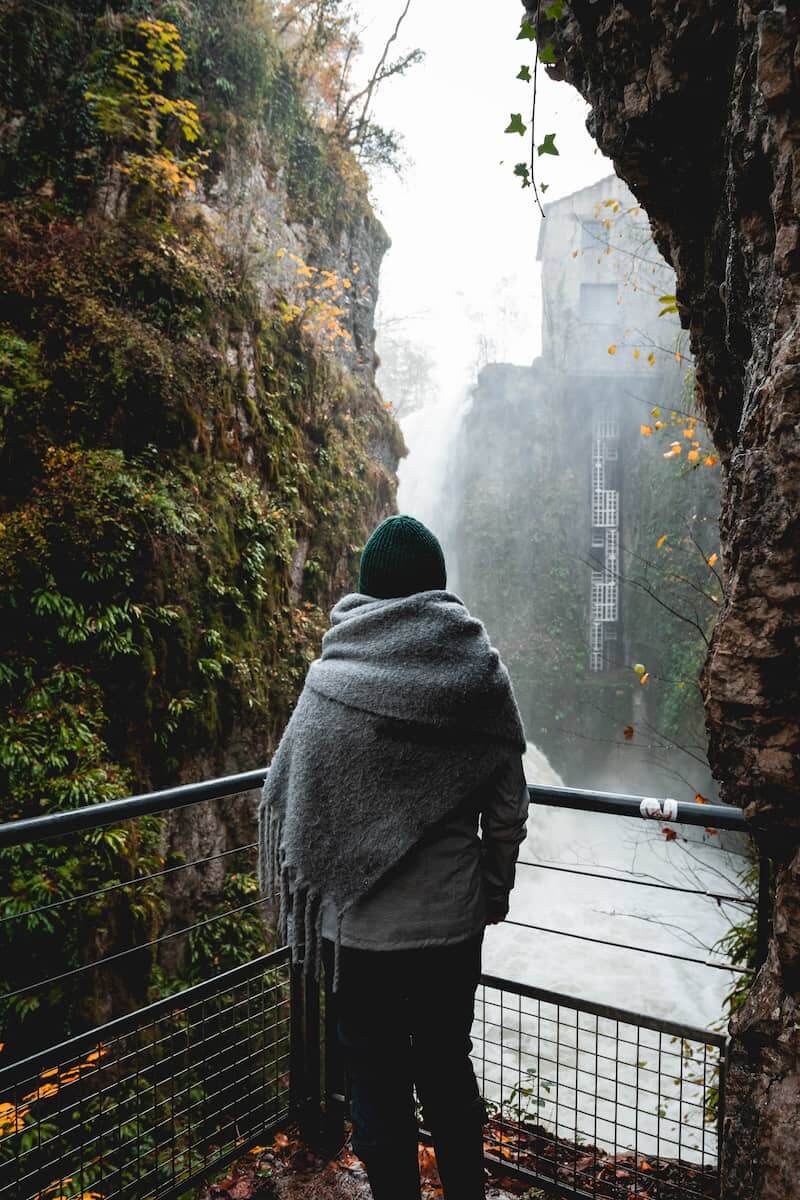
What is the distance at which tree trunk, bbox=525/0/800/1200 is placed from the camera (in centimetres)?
159

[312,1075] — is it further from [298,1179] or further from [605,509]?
[605,509]

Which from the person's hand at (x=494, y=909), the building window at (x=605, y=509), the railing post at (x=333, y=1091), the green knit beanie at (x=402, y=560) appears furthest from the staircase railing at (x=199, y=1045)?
the building window at (x=605, y=509)

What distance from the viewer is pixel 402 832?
1.47 meters

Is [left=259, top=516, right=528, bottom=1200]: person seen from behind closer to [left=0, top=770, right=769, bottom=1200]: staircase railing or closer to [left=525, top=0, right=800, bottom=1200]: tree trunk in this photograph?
[left=0, top=770, right=769, bottom=1200]: staircase railing

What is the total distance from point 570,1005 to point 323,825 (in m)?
1.10

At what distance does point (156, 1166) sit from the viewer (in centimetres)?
204

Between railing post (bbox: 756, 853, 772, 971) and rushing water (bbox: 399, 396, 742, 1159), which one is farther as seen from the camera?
rushing water (bbox: 399, 396, 742, 1159)

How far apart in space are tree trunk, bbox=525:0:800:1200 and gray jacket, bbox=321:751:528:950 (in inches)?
23.9

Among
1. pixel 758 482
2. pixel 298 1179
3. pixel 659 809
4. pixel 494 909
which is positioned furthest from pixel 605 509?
pixel 494 909

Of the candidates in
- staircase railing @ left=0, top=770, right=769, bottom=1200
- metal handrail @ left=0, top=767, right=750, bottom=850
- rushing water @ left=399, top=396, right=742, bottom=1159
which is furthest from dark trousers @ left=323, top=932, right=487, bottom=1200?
rushing water @ left=399, top=396, right=742, bottom=1159

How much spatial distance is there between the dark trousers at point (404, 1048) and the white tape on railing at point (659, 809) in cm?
66

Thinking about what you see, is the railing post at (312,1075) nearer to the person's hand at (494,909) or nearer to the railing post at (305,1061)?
the railing post at (305,1061)

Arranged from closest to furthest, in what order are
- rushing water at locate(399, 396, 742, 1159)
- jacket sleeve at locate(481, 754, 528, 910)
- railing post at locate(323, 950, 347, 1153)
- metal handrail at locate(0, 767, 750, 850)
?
jacket sleeve at locate(481, 754, 528, 910) < metal handrail at locate(0, 767, 750, 850) < railing post at locate(323, 950, 347, 1153) < rushing water at locate(399, 396, 742, 1159)

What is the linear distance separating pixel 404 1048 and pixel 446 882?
377 millimetres
